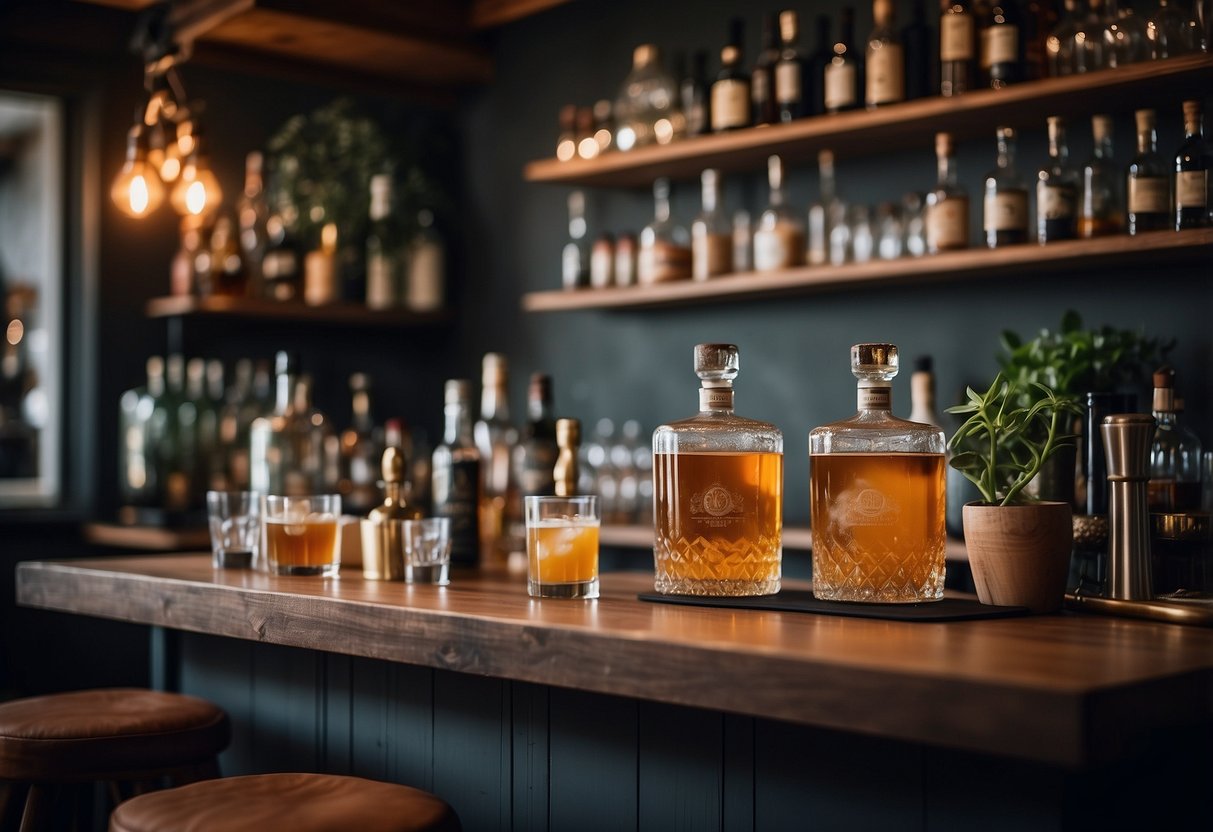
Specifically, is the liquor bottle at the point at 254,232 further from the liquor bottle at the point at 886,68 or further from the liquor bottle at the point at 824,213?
the liquor bottle at the point at 886,68

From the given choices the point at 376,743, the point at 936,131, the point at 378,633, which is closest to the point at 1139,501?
the point at 378,633

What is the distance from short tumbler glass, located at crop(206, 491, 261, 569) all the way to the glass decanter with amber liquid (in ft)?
3.01

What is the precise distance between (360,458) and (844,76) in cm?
171

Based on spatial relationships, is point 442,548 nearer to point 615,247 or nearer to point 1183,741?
point 1183,741

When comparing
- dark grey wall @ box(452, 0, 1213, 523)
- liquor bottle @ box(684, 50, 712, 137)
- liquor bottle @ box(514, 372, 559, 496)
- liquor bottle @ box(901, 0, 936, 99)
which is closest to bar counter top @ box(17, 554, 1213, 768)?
liquor bottle @ box(514, 372, 559, 496)

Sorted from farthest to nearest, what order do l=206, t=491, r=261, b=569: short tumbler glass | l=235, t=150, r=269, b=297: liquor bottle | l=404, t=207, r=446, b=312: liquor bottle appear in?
l=404, t=207, r=446, b=312: liquor bottle → l=235, t=150, r=269, b=297: liquor bottle → l=206, t=491, r=261, b=569: short tumbler glass

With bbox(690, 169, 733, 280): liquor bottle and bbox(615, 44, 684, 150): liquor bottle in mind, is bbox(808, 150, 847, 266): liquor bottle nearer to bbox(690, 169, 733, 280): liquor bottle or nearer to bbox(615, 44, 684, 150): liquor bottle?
bbox(690, 169, 733, 280): liquor bottle

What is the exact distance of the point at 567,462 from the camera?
66.8 inches

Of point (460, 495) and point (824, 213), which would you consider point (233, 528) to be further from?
point (824, 213)

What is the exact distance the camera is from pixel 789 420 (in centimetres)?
324

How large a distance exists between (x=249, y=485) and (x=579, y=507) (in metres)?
2.25

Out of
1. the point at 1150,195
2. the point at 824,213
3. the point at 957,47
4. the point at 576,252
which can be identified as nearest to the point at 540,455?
the point at 576,252

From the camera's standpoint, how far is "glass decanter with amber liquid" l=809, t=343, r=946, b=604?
133cm

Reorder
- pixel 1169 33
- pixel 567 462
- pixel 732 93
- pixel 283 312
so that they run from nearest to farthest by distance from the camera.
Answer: pixel 567 462, pixel 1169 33, pixel 732 93, pixel 283 312
